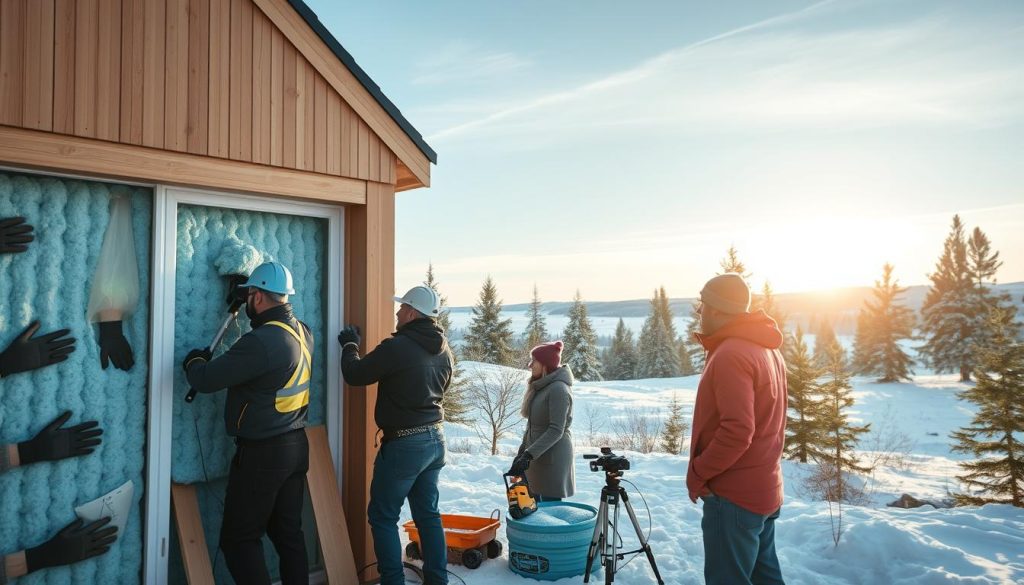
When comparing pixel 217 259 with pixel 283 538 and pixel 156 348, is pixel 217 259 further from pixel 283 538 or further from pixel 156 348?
pixel 283 538

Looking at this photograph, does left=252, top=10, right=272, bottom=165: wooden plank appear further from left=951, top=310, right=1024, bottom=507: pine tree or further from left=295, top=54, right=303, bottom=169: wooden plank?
left=951, top=310, right=1024, bottom=507: pine tree

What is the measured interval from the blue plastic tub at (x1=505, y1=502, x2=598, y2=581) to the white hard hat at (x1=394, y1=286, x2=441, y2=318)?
1.84 m

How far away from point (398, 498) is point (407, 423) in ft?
1.68

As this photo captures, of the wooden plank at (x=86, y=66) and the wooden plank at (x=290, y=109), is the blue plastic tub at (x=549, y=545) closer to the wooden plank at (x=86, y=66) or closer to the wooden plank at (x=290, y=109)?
the wooden plank at (x=290, y=109)

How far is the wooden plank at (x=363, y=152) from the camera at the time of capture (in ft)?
17.1

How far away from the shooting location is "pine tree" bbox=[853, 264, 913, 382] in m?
46.0

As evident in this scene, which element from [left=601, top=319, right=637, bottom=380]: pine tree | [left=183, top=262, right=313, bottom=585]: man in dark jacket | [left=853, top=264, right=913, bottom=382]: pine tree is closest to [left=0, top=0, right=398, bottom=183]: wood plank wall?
[left=183, top=262, right=313, bottom=585]: man in dark jacket

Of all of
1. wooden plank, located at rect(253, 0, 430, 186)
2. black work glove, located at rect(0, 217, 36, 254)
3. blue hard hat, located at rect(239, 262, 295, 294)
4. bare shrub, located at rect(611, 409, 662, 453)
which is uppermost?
wooden plank, located at rect(253, 0, 430, 186)

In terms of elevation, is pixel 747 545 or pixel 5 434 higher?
pixel 5 434

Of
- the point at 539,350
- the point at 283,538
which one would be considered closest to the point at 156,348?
the point at 283,538

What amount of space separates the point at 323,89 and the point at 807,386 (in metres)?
16.7

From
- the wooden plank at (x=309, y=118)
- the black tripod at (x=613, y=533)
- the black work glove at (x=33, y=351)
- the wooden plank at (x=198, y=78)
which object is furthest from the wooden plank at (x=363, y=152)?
the black tripod at (x=613, y=533)

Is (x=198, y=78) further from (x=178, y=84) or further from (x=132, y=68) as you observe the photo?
(x=132, y=68)

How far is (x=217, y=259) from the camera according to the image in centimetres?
454
